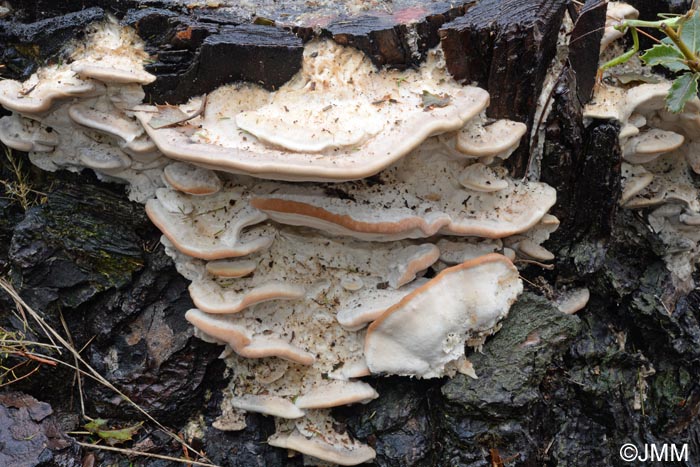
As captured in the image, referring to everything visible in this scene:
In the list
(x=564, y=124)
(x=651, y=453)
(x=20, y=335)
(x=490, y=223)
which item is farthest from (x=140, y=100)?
(x=651, y=453)

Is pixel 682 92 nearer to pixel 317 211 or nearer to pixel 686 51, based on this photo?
pixel 686 51

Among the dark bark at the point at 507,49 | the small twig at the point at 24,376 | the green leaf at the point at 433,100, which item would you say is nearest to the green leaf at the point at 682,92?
the dark bark at the point at 507,49

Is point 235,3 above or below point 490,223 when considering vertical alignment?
above

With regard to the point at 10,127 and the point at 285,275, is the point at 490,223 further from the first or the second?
the point at 10,127

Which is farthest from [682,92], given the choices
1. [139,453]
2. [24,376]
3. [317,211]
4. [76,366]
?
[24,376]

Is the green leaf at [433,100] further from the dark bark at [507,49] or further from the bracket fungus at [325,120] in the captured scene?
the dark bark at [507,49]

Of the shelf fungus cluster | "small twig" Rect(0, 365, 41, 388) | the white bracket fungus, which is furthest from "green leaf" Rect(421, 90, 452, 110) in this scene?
"small twig" Rect(0, 365, 41, 388)
